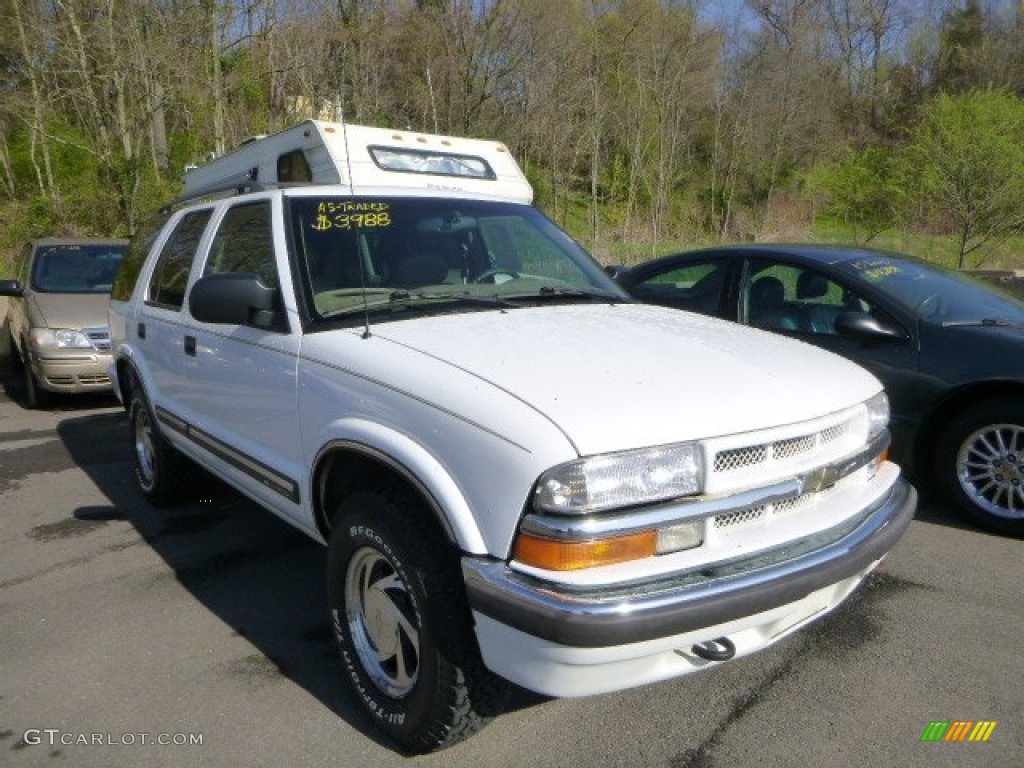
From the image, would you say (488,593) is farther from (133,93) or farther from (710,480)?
(133,93)

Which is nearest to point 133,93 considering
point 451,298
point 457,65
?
point 457,65

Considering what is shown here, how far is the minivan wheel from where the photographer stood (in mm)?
4980

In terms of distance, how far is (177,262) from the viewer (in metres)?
4.62

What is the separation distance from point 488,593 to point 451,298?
56.8 inches

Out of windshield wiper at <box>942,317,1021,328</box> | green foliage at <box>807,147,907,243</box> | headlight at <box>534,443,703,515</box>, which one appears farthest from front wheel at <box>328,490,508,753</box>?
green foliage at <box>807,147,907,243</box>

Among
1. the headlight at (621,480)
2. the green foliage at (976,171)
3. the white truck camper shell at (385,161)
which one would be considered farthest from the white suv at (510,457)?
the green foliage at (976,171)

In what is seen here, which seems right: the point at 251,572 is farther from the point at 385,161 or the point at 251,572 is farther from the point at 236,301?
the point at 385,161

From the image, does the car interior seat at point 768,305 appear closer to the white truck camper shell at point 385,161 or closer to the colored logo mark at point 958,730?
the white truck camper shell at point 385,161

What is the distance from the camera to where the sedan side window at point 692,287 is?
5.75 meters

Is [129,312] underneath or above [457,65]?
underneath

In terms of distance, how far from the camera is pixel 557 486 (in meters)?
2.18

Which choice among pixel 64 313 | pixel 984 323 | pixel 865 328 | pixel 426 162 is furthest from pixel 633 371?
pixel 64 313

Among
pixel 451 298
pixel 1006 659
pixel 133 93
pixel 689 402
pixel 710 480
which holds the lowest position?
pixel 1006 659

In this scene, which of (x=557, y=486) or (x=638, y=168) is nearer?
(x=557, y=486)
